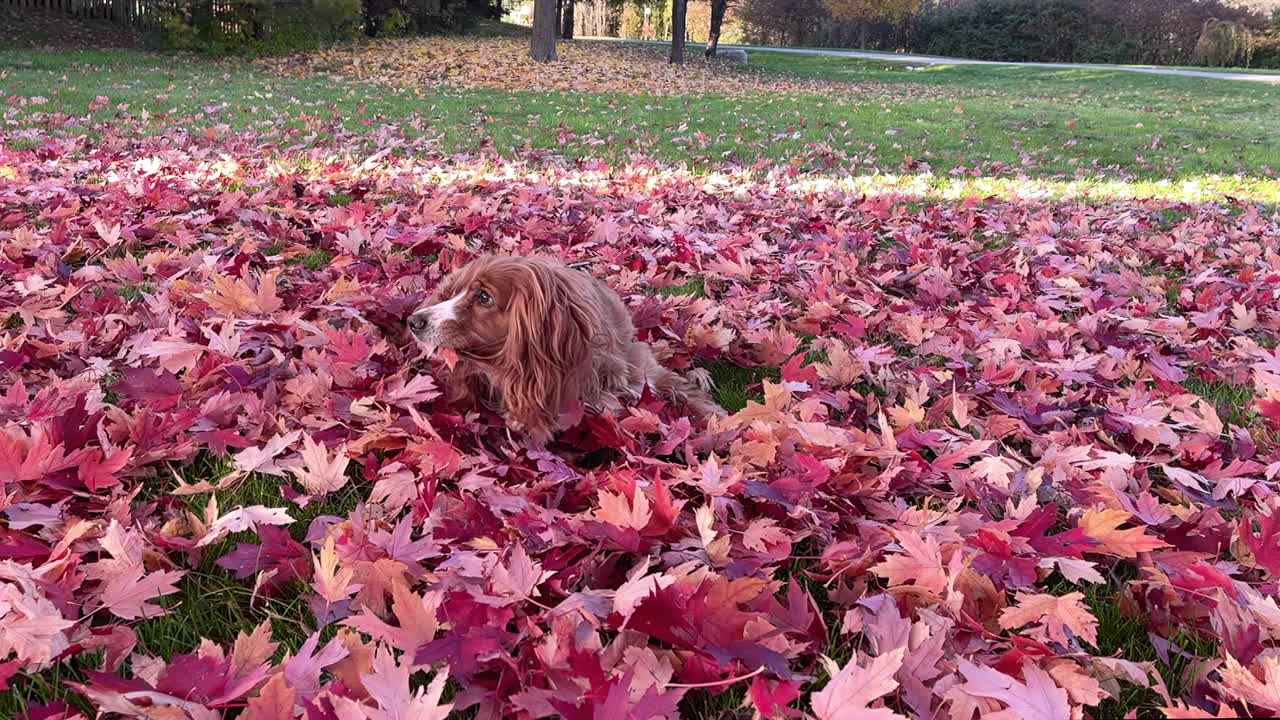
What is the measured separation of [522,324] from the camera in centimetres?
304

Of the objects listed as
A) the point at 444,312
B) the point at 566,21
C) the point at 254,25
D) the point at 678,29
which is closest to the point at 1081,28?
the point at 678,29

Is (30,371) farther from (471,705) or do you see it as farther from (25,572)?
(471,705)

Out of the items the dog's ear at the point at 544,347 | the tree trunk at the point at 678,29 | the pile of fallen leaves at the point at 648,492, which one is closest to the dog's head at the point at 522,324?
the dog's ear at the point at 544,347

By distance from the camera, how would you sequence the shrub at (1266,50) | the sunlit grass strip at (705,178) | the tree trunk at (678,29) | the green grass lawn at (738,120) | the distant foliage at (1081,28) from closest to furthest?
1. the sunlit grass strip at (705,178)
2. the green grass lawn at (738,120)
3. the tree trunk at (678,29)
4. the shrub at (1266,50)
5. the distant foliage at (1081,28)

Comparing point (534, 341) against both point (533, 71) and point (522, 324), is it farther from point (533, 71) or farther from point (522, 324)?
point (533, 71)

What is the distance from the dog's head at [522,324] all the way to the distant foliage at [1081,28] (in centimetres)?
5272

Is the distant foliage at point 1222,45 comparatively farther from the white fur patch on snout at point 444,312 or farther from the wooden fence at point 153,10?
the white fur patch on snout at point 444,312

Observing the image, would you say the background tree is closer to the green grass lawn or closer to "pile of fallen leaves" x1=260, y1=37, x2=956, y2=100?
"pile of fallen leaves" x1=260, y1=37, x2=956, y2=100

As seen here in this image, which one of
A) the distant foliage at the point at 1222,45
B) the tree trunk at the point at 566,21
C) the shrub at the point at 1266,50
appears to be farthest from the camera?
the tree trunk at the point at 566,21

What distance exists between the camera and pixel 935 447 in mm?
3076

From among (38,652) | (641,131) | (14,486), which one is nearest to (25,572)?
(38,652)

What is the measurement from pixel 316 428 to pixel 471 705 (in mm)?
1579

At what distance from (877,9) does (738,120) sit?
133ft

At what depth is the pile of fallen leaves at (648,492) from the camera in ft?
5.88
